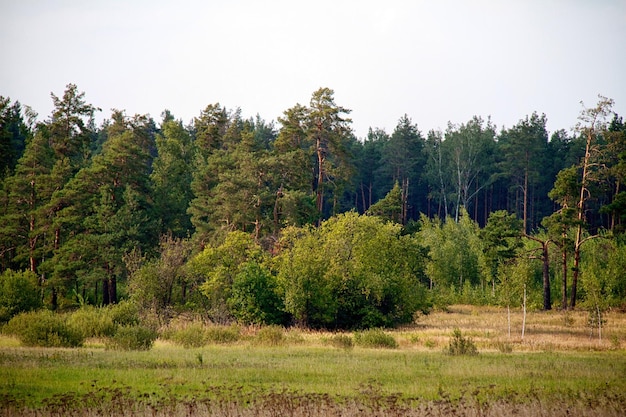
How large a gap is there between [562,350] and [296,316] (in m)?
18.9

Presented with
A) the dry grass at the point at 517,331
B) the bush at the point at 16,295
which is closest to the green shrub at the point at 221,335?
the dry grass at the point at 517,331

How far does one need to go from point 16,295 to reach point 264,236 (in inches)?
854

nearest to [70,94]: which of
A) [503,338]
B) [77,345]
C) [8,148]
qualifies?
[8,148]

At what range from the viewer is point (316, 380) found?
→ 2109 cm

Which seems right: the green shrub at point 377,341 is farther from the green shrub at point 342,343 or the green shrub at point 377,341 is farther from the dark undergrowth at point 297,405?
the dark undergrowth at point 297,405

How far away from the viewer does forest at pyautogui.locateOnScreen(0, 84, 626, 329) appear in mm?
47156

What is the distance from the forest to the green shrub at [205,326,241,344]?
303 inches

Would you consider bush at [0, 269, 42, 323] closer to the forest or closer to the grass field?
the forest

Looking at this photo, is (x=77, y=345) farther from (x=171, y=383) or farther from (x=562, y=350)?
(x=562, y=350)

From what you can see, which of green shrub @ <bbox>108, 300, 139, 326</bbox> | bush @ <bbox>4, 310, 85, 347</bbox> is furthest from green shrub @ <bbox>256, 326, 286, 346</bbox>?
bush @ <bbox>4, 310, 85, 347</bbox>

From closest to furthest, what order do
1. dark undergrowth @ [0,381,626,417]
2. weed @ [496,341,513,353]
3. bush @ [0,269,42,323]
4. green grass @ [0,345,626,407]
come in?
dark undergrowth @ [0,381,626,417] < green grass @ [0,345,626,407] < weed @ [496,341,513,353] < bush @ [0,269,42,323]

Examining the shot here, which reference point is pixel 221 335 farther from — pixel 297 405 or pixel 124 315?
pixel 297 405

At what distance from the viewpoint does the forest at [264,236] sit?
155 ft

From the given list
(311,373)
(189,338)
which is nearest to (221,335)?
(189,338)
